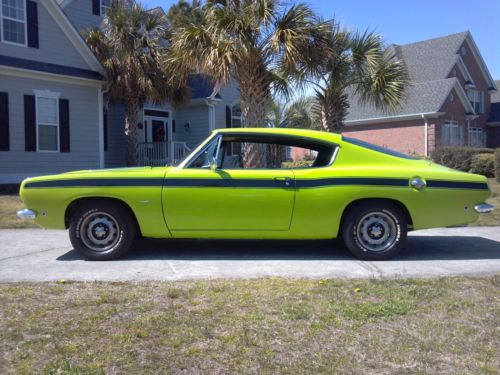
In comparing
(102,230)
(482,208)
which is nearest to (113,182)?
(102,230)

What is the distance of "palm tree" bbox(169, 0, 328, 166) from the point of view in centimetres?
1090

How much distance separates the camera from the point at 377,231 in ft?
19.4

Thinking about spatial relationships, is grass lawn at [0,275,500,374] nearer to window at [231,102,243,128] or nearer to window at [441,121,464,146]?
window at [231,102,243,128]

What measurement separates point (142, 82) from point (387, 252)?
12222mm

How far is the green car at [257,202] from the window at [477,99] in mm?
34445

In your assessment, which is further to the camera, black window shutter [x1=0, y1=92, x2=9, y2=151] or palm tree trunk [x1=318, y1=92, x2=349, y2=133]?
black window shutter [x1=0, y1=92, x2=9, y2=151]

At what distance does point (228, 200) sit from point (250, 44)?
6057 millimetres

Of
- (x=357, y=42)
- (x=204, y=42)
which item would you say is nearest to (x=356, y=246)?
(x=204, y=42)

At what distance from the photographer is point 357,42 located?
13.3m

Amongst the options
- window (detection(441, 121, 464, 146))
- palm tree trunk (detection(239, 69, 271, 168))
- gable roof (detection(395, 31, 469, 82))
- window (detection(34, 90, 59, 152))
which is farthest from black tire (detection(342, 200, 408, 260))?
gable roof (detection(395, 31, 469, 82))

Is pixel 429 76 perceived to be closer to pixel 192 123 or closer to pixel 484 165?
pixel 484 165

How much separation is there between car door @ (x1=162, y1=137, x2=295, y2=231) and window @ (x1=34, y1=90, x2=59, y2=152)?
11631 millimetres

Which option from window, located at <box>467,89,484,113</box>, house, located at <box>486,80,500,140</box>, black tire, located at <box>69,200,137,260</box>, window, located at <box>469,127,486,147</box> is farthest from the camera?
house, located at <box>486,80,500,140</box>

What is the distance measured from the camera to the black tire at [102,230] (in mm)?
5848
